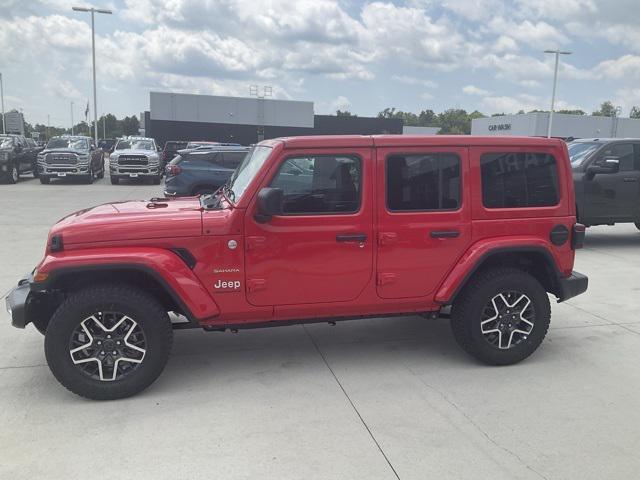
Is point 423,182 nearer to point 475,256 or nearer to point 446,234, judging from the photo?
point 446,234

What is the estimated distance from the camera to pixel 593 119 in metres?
62.5

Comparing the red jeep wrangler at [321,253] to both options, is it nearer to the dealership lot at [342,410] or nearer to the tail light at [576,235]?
the tail light at [576,235]

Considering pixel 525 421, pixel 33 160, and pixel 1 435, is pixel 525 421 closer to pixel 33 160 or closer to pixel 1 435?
pixel 1 435

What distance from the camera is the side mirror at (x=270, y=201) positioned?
369 centimetres

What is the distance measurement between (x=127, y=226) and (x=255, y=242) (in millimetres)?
881

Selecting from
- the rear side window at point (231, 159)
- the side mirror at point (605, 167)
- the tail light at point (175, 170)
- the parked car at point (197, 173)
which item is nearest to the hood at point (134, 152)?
the parked car at point (197, 173)

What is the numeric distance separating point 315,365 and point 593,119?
6737 centimetres

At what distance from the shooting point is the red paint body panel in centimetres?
379

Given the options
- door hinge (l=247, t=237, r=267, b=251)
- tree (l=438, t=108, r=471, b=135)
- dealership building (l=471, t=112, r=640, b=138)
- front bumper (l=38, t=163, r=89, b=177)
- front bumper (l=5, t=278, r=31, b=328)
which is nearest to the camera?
front bumper (l=5, t=278, r=31, b=328)

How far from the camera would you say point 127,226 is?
3.79 metres

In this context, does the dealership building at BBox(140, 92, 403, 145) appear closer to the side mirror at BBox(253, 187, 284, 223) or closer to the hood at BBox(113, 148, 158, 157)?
the hood at BBox(113, 148, 158, 157)

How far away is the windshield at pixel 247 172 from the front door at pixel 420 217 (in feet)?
2.92

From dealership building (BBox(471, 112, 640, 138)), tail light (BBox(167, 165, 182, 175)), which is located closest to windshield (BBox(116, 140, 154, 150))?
tail light (BBox(167, 165, 182, 175))

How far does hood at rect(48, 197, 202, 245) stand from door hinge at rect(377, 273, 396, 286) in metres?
1.38
